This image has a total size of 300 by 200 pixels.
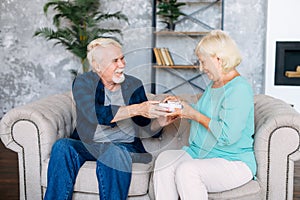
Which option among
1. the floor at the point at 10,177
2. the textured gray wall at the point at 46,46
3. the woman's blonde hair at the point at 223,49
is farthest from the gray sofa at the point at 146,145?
the textured gray wall at the point at 46,46

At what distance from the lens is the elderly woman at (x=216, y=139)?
199 cm

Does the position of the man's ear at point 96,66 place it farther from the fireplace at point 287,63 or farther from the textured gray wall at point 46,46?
the fireplace at point 287,63

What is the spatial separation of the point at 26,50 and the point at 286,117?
403cm

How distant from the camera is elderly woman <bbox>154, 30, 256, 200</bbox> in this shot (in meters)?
1.99

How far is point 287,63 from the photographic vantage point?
16.0 feet

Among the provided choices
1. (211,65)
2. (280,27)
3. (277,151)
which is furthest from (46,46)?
(277,151)

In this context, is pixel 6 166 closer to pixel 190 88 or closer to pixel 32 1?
pixel 190 88

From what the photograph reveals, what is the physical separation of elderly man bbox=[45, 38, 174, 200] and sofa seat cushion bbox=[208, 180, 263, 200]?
460 mm

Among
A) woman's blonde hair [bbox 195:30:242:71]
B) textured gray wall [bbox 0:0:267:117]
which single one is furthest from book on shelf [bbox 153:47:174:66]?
textured gray wall [bbox 0:0:267:117]

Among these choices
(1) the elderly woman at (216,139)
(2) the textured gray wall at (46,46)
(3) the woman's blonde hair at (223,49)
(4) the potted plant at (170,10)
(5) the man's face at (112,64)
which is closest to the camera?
(1) the elderly woman at (216,139)

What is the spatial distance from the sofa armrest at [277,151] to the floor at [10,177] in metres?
0.85

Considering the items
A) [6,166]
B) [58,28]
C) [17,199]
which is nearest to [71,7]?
[58,28]

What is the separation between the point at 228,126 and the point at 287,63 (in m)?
3.18

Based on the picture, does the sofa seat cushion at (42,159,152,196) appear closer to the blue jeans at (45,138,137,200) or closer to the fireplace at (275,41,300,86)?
the blue jeans at (45,138,137,200)
